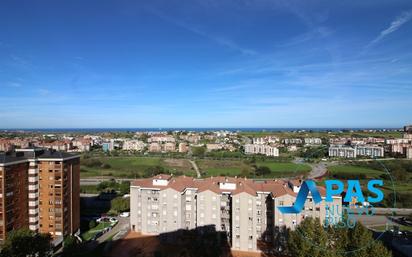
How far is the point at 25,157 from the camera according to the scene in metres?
15.7

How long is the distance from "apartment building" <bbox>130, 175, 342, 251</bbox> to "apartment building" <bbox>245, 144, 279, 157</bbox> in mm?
36657

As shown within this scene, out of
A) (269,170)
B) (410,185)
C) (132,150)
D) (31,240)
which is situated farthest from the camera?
(132,150)

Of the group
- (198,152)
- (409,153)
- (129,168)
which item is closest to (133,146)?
(198,152)

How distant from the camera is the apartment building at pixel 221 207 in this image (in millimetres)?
14383

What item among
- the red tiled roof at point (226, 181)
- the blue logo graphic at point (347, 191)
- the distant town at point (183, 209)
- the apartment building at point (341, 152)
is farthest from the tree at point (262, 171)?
the blue logo graphic at point (347, 191)

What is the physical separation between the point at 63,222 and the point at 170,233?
229 inches

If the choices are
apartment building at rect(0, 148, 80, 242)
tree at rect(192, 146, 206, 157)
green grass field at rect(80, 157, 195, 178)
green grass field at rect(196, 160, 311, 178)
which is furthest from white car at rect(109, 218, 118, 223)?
tree at rect(192, 146, 206, 157)

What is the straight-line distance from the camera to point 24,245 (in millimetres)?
12211

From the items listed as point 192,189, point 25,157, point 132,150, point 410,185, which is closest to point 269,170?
point 410,185

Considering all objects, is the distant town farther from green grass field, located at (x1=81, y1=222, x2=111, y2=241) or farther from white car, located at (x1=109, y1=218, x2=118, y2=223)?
white car, located at (x1=109, y1=218, x2=118, y2=223)

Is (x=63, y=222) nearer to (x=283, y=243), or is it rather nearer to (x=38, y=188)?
(x=38, y=188)

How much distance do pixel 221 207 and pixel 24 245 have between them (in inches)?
360

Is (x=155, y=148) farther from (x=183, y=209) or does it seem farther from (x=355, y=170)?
(x=355, y=170)

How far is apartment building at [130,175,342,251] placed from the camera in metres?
14.4
